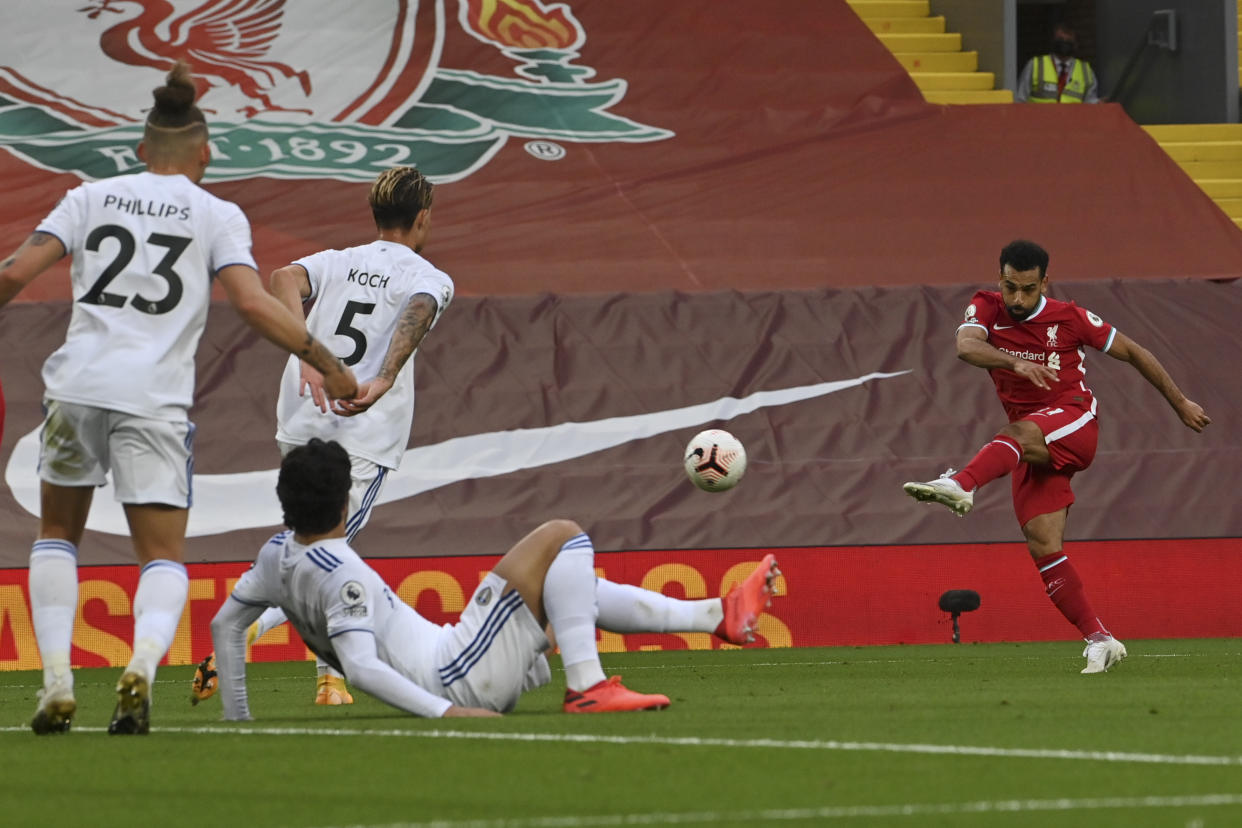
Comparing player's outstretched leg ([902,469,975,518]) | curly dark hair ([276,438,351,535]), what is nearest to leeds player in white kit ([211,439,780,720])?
curly dark hair ([276,438,351,535])

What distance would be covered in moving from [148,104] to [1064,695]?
12.3 meters

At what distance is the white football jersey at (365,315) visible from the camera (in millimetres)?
7445

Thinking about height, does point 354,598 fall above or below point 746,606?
above

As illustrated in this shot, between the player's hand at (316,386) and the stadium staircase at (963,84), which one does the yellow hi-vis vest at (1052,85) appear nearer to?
the stadium staircase at (963,84)

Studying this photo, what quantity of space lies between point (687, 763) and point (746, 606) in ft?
3.57

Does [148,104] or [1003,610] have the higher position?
[148,104]

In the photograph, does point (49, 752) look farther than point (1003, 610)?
No

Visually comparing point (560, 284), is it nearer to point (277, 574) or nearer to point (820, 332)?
point (820, 332)

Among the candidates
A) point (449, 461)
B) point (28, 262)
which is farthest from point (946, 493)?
point (449, 461)

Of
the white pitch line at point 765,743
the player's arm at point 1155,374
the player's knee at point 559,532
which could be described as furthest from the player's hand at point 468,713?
the player's arm at point 1155,374

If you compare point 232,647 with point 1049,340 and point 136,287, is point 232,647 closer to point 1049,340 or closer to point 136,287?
point 136,287

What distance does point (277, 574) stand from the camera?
18.6 feet

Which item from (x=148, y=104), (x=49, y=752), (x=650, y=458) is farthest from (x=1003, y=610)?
(x=148, y=104)

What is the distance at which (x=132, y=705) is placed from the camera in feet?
17.6
